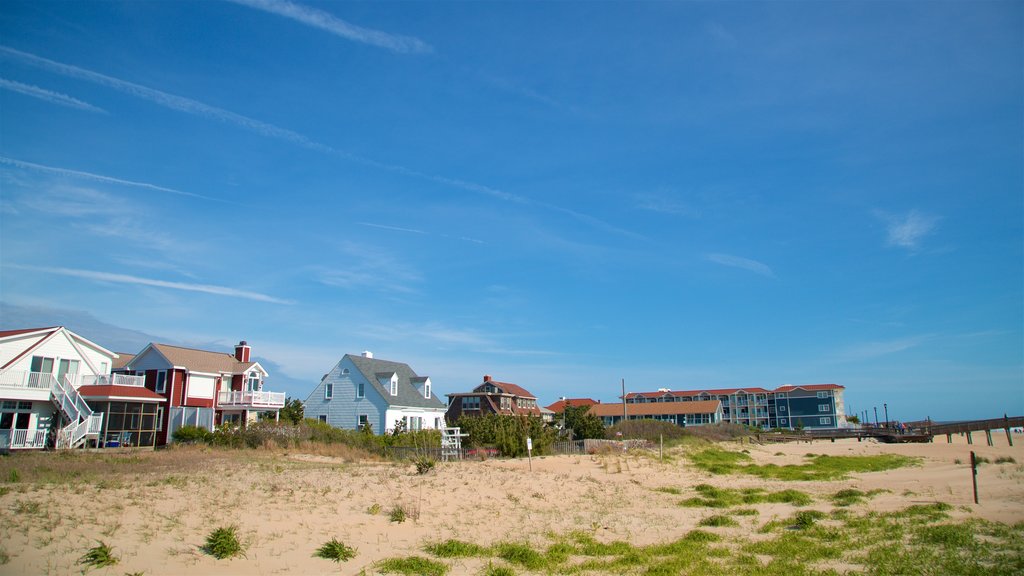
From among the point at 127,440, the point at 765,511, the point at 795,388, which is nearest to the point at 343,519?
the point at 765,511

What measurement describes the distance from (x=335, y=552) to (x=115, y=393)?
3194 centimetres

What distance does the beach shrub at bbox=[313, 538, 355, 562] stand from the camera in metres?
13.1

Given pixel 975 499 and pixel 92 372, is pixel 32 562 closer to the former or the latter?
pixel 975 499

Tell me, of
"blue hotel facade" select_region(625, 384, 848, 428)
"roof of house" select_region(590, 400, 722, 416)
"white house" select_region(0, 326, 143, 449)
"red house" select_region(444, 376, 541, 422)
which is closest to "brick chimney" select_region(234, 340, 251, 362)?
"white house" select_region(0, 326, 143, 449)

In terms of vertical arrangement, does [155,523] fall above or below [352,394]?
below

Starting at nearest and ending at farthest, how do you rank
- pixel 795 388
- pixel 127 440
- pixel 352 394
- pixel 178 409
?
pixel 127 440 → pixel 178 409 → pixel 352 394 → pixel 795 388

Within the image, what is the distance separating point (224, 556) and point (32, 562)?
10.0 ft

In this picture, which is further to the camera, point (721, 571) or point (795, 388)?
point (795, 388)

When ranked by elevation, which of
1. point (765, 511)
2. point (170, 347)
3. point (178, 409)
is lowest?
point (765, 511)

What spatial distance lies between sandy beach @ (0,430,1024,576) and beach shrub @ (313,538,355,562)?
0.52ft

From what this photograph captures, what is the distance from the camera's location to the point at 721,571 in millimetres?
12570

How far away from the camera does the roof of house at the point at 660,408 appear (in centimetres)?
10238

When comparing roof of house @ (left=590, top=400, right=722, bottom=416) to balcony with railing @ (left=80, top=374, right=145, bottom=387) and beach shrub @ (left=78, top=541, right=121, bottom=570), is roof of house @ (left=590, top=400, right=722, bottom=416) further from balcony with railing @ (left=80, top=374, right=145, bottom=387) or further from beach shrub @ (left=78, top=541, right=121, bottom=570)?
beach shrub @ (left=78, top=541, right=121, bottom=570)

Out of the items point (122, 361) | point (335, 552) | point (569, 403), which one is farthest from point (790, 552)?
point (569, 403)
